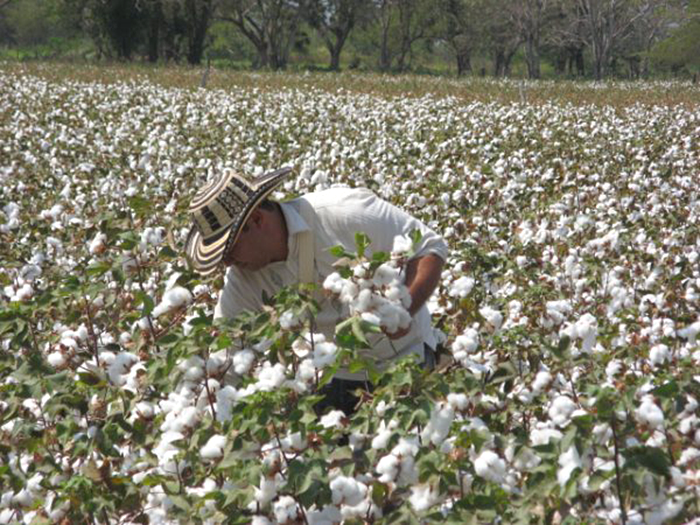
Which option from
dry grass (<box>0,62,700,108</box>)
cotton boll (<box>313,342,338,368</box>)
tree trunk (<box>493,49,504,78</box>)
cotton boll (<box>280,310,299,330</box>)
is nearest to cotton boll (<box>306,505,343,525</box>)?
cotton boll (<box>313,342,338,368</box>)

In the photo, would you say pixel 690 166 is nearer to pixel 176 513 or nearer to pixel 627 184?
pixel 627 184

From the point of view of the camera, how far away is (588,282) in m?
4.25

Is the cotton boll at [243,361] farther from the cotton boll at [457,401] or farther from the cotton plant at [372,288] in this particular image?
the cotton boll at [457,401]

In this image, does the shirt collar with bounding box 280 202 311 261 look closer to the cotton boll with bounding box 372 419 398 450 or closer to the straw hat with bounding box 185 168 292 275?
the straw hat with bounding box 185 168 292 275

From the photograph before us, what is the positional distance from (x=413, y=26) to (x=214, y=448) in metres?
60.8

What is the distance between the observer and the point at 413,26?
199ft

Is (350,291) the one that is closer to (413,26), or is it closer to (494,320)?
(494,320)

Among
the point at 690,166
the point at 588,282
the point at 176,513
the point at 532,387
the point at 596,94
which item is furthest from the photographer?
the point at 596,94

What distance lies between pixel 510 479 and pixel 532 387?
1.26 feet

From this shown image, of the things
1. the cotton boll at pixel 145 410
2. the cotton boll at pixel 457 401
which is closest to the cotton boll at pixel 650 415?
the cotton boll at pixel 457 401

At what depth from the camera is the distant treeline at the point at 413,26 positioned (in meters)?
43.8

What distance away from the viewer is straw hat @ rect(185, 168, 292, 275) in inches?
110

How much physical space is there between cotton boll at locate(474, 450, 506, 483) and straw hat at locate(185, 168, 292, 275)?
1.12m

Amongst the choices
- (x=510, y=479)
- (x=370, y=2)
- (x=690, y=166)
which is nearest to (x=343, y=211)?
(x=510, y=479)
